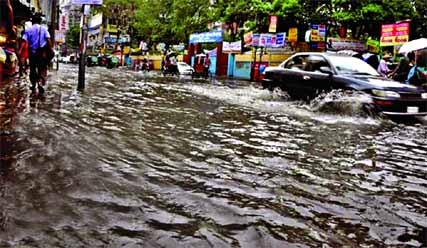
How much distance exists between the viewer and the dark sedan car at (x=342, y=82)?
8969 millimetres

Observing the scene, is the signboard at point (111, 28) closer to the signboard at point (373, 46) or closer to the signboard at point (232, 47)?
the signboard at point (232, 47)

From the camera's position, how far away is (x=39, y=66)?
10.4 meters

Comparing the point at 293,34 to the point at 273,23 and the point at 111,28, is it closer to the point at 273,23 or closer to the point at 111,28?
the point at 273,23

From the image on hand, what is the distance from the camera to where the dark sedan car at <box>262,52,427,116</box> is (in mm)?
8969

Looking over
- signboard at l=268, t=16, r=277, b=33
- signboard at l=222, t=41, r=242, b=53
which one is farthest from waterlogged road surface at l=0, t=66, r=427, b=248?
signboard at l=222, t=41, r=242, b=53

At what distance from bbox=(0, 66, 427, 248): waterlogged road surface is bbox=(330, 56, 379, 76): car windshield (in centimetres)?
287

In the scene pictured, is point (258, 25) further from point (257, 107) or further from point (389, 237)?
point (389, 237)

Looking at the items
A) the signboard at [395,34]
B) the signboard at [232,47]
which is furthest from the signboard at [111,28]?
the signboard at [395,34]

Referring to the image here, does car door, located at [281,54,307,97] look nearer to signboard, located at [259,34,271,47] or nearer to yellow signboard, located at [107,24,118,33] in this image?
signboard, located at [259,34,271,47]

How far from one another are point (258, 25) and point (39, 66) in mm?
21927

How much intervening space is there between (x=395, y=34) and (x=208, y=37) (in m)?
21.1

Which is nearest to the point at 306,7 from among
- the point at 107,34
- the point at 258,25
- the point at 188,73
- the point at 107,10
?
the point at 258,25

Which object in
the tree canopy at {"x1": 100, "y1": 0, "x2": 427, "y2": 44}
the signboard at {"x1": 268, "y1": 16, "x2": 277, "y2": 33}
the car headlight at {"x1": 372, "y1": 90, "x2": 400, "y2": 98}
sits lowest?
the car headlight at {"x1": 372, "y1": 90, "x2": 400, "y2": 98}

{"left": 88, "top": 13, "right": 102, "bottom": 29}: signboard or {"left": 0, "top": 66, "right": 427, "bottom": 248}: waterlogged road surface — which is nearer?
{"left": 0, "top": 66, "right": 427, "bottom": 248}: waterlogged road surface
